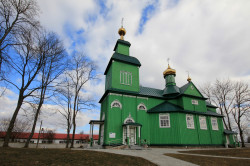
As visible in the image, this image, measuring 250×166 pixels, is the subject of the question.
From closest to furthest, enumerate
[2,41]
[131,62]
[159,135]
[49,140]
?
1. [2,41]
2. [159,135]
3. [131,62]
4. [49,140]

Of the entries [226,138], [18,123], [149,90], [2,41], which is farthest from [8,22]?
[18,123]

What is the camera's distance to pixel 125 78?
69.7 ft

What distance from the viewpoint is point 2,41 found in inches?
346

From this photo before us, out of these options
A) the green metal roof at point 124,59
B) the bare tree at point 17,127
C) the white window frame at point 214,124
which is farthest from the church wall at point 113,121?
the bare tree at point 17,127

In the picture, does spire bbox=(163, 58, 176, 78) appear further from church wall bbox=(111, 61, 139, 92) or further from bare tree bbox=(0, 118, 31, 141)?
bare tree bbox=(0, 118, 31, 141)

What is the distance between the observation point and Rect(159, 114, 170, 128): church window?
19688 millimetres

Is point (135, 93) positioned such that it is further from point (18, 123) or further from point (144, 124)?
point (18, 123)

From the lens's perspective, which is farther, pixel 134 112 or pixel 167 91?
pixel 167 91

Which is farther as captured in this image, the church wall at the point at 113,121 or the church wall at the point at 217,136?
the church wall at the point at 217,136

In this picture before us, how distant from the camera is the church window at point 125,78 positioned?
68.7ft

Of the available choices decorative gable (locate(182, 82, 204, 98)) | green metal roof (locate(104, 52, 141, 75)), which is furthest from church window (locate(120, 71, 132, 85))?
decorative gable (locate(182, 82, 204, 98))

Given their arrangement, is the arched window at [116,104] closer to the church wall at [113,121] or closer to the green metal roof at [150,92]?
the church wall at [113,121]

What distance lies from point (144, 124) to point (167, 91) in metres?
7.63

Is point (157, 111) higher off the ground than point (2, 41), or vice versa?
point (2, 41)
